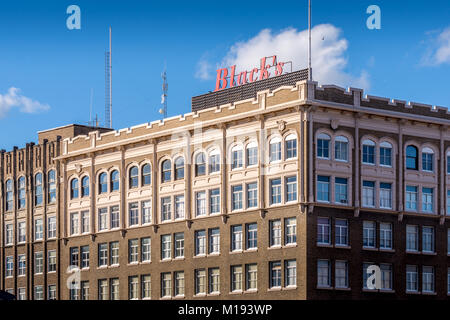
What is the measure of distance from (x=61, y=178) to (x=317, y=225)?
30634 mm

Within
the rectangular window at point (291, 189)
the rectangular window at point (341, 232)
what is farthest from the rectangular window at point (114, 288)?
the rectangular window at point (341, 232)

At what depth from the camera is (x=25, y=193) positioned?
118 meters

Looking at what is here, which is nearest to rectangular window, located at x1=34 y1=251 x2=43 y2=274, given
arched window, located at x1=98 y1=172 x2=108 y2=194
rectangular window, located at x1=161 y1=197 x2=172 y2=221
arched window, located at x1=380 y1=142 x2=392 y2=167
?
arched window, located at x1=98 y1=172 x2=108 y2=194

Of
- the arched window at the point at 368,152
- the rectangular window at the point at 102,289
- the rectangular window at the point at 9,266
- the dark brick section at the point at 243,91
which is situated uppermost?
the dark brick section at the point at 243,91

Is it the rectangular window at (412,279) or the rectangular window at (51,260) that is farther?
the rectangular window at (51,260)

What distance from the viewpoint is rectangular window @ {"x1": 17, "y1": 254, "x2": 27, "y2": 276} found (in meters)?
117

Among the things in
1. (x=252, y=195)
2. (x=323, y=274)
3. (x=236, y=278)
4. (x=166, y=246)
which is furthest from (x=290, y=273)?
(x=166, y=246)

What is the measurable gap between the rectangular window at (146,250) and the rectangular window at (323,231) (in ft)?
58.8

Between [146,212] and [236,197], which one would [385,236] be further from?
[146,212]

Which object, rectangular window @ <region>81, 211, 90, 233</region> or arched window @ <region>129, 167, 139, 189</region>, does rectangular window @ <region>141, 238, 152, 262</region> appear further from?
rectangular window @ <region>81, 211, 90, 233</region>

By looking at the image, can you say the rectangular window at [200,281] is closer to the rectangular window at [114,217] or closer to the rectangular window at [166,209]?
the rectangular window at [166,209]

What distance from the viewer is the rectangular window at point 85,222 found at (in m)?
110

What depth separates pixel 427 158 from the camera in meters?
97.6
